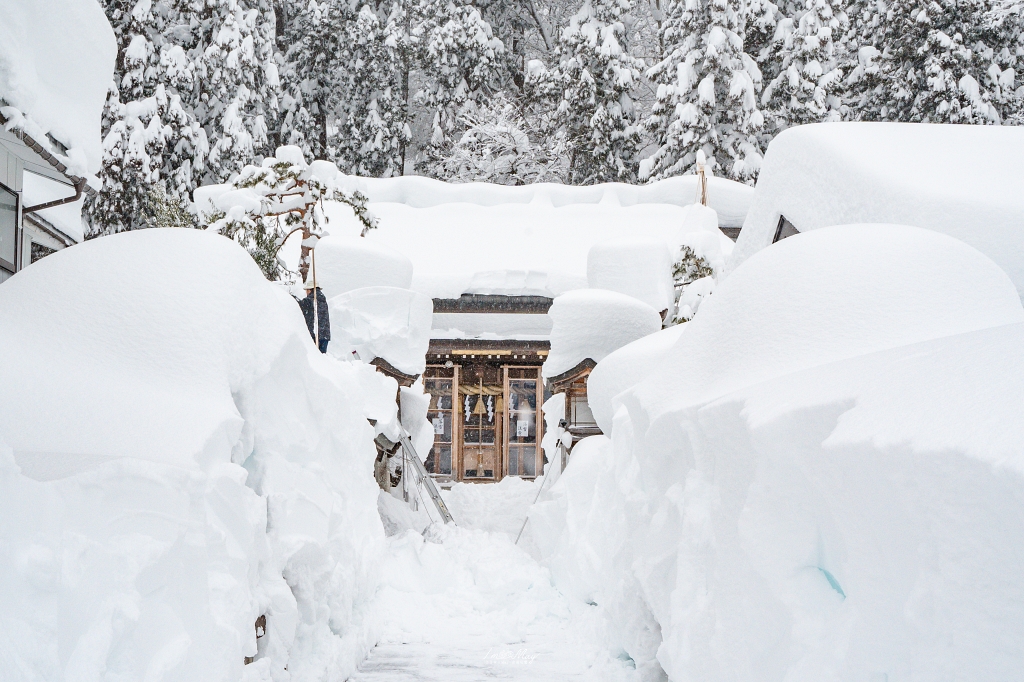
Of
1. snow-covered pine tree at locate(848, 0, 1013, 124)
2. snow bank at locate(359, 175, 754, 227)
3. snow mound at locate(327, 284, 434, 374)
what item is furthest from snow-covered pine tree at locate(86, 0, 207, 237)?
snow-covered pine tree at locate(848, 0, 1013, 124)

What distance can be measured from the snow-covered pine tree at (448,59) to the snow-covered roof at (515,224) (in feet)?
22.5

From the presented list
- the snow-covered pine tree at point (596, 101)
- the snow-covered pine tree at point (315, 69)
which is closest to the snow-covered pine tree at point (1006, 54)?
the snow-covered pine tree at point (596, 101)

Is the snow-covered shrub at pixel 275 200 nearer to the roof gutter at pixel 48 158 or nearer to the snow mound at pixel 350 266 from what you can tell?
the snow mound at pixel 350 266

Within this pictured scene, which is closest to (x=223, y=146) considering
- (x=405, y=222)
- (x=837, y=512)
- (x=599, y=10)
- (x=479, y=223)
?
(x=405, y=222)

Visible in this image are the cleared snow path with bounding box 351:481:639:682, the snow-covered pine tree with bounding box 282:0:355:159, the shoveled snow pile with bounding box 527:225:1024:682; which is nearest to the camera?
the shoveled snow pile with bounding box 527:225:1024:682

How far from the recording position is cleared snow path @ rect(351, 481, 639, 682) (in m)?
4.88

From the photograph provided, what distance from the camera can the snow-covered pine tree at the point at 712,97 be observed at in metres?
18.8

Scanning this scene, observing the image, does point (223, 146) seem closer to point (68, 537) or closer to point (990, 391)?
point (68, 537)

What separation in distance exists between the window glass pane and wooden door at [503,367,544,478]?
8.52 meters

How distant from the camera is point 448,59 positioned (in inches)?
869

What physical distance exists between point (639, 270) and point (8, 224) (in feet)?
24.0

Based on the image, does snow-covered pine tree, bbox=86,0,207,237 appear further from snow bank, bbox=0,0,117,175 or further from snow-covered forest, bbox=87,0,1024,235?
snow bank, bbox=0,0,117,175

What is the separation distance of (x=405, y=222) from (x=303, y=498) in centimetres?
1069

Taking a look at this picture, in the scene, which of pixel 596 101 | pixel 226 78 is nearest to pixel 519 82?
pixel 596 101
